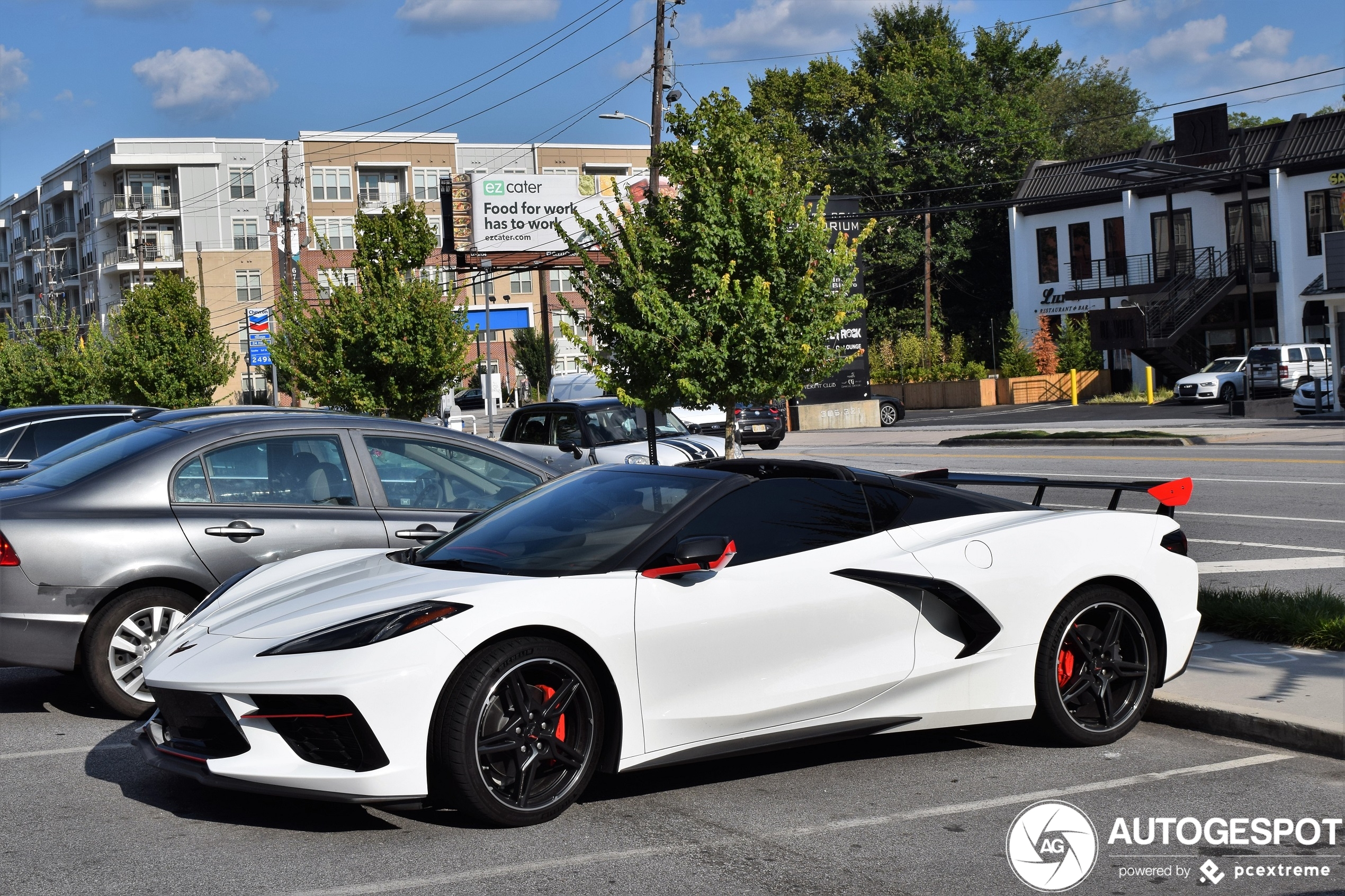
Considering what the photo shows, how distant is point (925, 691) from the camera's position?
551 centimetres

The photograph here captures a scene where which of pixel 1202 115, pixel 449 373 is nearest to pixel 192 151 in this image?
pixel 1202 115

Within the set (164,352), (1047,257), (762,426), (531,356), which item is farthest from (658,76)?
(531,356)

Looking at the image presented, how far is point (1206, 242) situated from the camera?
50.6 m

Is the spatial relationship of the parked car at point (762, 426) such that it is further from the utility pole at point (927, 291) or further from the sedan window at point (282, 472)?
the utility pole at point (927, 291)

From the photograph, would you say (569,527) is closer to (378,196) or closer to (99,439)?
(99,439)

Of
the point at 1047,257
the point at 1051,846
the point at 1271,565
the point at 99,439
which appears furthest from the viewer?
the point at 1047,257

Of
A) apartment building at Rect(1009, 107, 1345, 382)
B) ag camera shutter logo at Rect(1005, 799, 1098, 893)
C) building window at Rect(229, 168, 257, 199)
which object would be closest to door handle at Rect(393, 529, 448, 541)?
ag camera shutter logo at Rect(1005, 799, 1098, 893)

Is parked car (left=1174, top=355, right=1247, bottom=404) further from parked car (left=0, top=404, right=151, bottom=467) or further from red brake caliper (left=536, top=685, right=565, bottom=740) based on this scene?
red brake caliper (left=536, top=685, right=565, bottom=740)

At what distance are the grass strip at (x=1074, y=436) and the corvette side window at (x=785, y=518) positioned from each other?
73.0 feet

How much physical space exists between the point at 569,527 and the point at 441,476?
94.8 inches

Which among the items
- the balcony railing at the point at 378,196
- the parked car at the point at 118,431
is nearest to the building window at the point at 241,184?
the balcony railing at the point at 378,196

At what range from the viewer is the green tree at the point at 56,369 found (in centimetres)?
3691

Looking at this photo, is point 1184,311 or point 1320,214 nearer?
point 1320,214

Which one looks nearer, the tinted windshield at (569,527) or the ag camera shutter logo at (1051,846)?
the ag camera shutter logo at (1051,846)
